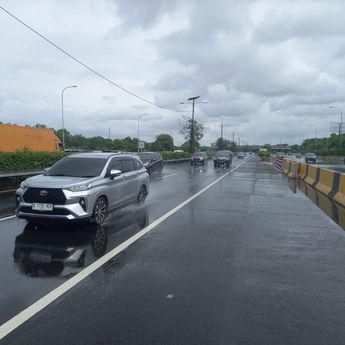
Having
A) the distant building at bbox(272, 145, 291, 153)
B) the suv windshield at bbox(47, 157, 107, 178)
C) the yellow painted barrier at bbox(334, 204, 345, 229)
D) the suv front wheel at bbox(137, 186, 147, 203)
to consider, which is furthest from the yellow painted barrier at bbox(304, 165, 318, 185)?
the distant building at bbox(272, 145, 291, 153)

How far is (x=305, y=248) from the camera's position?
7.63 meters

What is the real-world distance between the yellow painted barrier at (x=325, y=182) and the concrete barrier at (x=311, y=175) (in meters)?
1.40

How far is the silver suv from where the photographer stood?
28.1 feet

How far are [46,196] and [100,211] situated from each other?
1.36 meters

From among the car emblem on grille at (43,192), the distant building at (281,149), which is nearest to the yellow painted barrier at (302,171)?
the car emblem on grille at (43,192)

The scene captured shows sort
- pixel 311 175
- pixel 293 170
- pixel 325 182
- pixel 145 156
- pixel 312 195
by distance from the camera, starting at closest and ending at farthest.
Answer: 1. pixel 312 195
2. pixel 325 182
3. pixel 311 175
4. pixel 293 170
5. pixel 145 156

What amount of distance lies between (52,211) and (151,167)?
20362 mm

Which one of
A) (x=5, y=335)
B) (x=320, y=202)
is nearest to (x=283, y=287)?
(x=5, y=335)

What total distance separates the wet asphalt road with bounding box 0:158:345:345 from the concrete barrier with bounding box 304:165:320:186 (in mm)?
11802

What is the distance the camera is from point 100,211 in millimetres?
9453

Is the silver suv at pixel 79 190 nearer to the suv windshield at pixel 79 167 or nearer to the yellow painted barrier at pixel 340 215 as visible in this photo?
the suv windshield at pixel 79 167

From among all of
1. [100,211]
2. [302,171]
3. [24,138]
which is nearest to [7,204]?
[100,211]

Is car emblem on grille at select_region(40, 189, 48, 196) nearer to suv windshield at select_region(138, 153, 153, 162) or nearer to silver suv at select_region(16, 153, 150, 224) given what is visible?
silver suv at select_region(16, 153, 150, 224)

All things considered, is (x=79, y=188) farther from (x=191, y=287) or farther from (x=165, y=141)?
(x=165, y=141)
